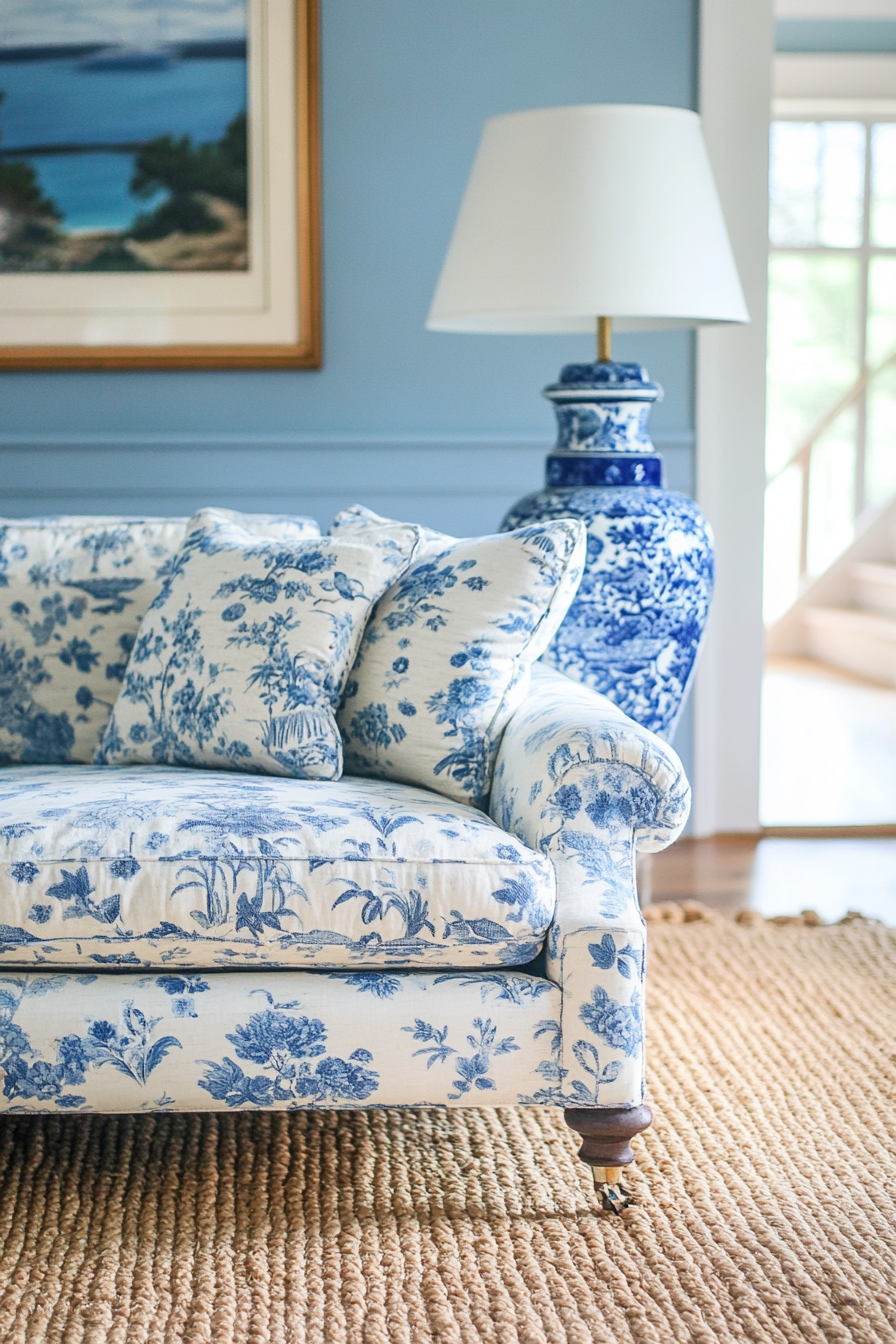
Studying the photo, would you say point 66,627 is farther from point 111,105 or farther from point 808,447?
point 808,447

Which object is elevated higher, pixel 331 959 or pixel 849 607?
pixel 331 959

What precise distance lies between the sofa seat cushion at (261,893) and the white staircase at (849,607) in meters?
4.99

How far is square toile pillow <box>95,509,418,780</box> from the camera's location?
5.89 feet

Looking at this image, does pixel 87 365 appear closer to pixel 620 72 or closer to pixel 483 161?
pixel 483 161

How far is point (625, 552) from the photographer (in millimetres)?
2188

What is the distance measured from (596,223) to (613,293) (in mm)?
123

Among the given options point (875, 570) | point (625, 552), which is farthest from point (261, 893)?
point (875, 570)

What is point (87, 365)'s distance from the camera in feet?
10.0

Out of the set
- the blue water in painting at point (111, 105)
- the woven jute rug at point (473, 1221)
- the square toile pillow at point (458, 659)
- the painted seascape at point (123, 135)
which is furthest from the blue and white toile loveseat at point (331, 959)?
the blue water in painting at point (111, 105)

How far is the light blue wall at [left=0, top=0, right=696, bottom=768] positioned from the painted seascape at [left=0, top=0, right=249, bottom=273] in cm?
24

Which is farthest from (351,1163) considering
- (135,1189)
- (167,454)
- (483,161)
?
(167,454)

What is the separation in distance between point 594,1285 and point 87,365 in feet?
7.81

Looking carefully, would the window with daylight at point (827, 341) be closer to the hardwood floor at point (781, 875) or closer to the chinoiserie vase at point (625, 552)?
the hardwood floor at point (781, 875)

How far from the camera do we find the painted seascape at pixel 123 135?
299cm
